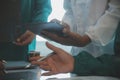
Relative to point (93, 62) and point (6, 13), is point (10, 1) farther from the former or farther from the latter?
point (93, 62)

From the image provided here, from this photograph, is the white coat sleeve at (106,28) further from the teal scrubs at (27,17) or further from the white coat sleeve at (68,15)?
the teal scrubs at (27,17)

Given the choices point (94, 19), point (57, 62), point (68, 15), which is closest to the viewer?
point (57, 62)

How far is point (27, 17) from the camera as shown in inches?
45.4

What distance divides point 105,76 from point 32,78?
0.22 meters

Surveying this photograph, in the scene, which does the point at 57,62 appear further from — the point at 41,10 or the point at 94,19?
the point at 41,10

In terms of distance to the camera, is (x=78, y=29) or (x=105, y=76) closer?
(x=105, y=76)

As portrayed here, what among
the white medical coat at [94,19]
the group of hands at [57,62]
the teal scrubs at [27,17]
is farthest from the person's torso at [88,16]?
the teal scrubs at [27,17]

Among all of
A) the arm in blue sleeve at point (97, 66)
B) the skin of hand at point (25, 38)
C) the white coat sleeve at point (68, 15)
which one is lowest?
the arm in blue sleeve at point (97, 66)

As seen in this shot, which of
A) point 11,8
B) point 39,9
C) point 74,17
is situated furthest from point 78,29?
point 39,9

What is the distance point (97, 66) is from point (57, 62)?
0.12m

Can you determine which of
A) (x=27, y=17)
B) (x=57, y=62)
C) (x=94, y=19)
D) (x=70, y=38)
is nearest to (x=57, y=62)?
(x=57, y=62)

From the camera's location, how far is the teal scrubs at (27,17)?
3.47 feet

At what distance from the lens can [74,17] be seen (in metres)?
0.89

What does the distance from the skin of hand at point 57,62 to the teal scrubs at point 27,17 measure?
1.26ft
